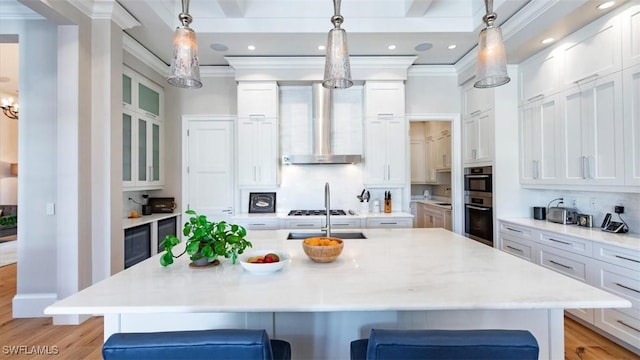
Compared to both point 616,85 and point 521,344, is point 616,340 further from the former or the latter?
point 521,344

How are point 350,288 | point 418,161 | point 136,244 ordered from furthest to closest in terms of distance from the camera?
1. point 418,161
2. point 136,244
3. point 350,288

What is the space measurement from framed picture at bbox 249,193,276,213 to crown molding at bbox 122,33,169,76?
81.9 inches

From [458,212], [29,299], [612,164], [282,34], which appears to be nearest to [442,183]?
[458,212]

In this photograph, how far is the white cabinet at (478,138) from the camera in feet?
12.1

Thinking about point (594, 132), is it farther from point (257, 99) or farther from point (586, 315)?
point (257, 99)

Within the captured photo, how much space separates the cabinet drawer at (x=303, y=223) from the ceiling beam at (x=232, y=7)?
2.36 metres

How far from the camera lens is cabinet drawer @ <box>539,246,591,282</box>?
248 centimetres

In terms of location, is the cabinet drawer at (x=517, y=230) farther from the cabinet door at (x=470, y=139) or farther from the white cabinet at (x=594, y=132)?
the cabinet door at (x=470, y=139)

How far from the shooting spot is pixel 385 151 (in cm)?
402

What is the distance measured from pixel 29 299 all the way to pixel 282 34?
3.55 metres

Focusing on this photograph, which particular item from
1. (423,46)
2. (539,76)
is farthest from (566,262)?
(423,46)

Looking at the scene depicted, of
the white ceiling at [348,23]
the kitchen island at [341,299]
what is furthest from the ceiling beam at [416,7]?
the kitchen island at [341,299]

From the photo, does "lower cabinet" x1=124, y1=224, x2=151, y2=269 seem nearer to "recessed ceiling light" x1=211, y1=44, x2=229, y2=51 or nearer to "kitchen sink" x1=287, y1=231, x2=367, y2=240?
"kitchen sink" x1=287, y1=231, x2=367, y2=240
